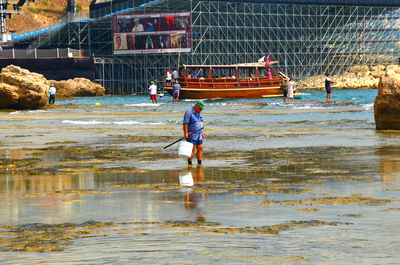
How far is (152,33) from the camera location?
259 feet

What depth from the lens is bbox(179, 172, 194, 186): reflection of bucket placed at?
469 inches

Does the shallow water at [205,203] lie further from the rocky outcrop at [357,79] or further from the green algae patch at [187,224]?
the rocky outcrop at [357,79]

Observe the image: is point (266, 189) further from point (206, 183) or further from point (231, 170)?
point (231, 170)

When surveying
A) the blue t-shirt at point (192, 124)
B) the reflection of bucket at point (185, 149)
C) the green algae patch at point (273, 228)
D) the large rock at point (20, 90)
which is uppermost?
the large rock at point (20, 90)

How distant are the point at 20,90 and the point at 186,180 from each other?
30.8 metres

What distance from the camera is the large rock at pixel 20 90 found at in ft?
135

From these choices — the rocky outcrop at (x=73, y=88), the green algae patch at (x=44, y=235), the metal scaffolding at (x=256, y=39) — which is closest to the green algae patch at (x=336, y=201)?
the green algae patch at (x=44, y=235)

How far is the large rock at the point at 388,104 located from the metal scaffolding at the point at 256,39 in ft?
179

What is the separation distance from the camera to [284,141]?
797 inches

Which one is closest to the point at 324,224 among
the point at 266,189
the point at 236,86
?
the point at 266,189

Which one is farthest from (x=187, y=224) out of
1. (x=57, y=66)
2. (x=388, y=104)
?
(x=57, y=66)

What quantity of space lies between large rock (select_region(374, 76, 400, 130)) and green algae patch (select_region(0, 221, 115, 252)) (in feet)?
50.8

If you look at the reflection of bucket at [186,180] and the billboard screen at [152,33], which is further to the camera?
the billboard screen at [152,33]

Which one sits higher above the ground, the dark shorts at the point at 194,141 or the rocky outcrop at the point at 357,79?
the rocky outcrop at the point at 357,79
